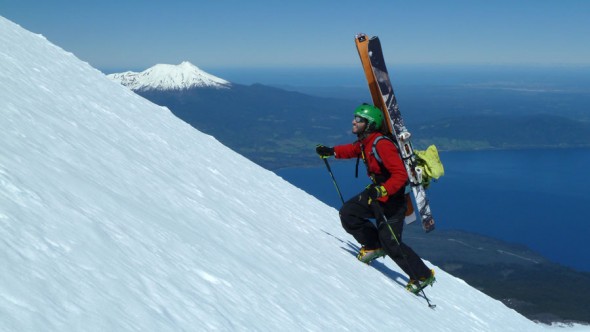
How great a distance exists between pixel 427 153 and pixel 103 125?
16.9 feet

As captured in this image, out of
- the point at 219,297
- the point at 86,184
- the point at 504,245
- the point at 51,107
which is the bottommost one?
the point at 504,245

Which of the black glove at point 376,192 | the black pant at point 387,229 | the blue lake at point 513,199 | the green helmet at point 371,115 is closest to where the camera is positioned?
the black glove at point 376,192

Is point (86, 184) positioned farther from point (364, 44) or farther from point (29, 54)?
point (29, 54)

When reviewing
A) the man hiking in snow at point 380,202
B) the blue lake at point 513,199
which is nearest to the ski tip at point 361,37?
the man hiking in snow at point 380,202

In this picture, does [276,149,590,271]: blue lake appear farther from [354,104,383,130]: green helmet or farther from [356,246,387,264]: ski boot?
[354,104,383,130]: green helmet

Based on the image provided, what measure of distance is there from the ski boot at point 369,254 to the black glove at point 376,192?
3.46 ft

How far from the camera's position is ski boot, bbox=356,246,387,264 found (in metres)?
7.70

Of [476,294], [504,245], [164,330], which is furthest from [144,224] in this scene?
[504,245]

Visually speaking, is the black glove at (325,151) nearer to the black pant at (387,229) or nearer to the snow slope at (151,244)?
the black pant at (387,229)

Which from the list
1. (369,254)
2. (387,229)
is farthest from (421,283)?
(387,229)

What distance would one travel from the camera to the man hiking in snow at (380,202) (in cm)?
669

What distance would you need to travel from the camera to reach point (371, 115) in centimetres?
701

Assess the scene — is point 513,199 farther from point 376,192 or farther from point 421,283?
point 376,192

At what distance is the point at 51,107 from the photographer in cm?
725
